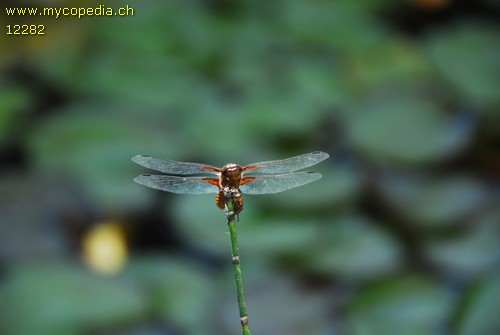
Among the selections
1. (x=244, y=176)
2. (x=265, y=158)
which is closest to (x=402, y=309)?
(x=265, y=158)

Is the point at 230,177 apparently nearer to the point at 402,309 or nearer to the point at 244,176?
the point at 244,176

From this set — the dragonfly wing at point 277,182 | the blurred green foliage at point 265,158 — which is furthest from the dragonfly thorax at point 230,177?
the blurred green foliage at point 265,158

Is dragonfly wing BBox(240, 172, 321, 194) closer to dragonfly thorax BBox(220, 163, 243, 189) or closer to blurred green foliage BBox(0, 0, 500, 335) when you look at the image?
dragonfly thorax BBox(220, 163, 243, 189)

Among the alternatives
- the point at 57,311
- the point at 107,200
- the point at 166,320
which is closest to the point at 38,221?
the point at 107,200

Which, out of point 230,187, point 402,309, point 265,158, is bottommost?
point 402,309

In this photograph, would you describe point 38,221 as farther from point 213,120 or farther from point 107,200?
point 213,120
